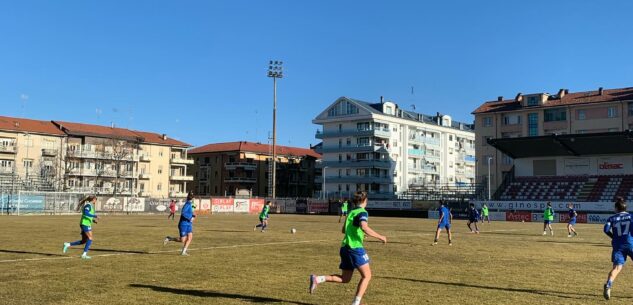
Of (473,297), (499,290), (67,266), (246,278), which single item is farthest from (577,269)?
(67,266)

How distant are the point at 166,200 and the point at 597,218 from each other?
159 ft

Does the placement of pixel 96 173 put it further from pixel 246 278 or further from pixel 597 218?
pixel 246 278

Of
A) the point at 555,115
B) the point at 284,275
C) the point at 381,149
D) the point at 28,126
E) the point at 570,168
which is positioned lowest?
the point at 284,275

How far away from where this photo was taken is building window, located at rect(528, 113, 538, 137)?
85625mm

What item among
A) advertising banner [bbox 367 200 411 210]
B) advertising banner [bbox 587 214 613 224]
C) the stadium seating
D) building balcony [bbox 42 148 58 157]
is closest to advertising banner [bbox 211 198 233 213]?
advertising banner [bbox 367 200 411 210]

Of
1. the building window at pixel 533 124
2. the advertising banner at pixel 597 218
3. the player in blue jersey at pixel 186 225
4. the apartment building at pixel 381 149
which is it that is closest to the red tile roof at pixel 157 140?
the apartment building at pixel 381 149

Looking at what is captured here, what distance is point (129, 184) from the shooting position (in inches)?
3910

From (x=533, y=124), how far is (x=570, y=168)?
17.1 metres

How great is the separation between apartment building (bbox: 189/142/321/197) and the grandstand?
185ft

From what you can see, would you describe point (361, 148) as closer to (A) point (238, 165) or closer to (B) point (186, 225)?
(A) point (238, 165)

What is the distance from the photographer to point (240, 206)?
7725 centimetres

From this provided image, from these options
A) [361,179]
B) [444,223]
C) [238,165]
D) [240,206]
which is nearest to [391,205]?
[240,206]

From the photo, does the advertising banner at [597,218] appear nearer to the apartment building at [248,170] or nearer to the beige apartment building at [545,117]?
the beige apartment building at [545,117]

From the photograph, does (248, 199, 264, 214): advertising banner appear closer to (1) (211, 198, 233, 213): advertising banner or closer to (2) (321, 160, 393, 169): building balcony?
(1) (211, 198, 233, 213): advertising banner
